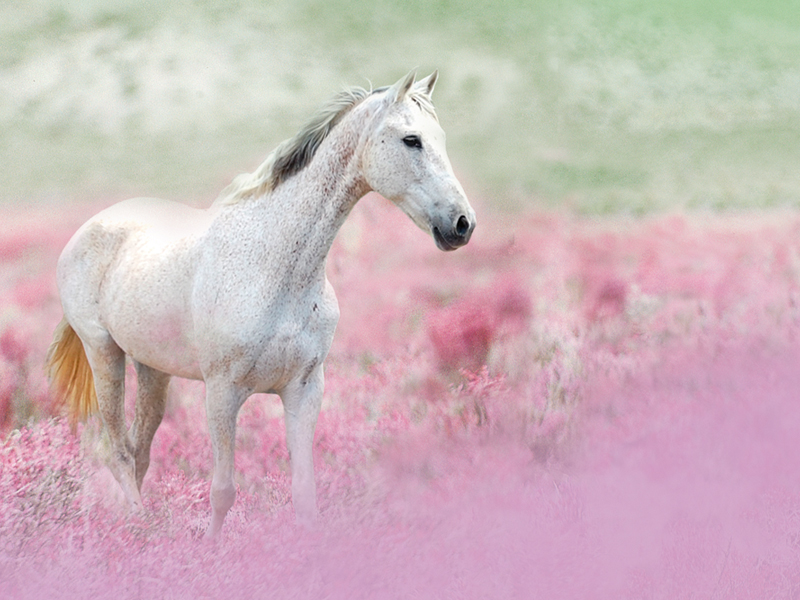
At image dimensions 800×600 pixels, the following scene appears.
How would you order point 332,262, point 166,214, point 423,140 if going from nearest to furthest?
point 423,140, point 166,214, point 332,262

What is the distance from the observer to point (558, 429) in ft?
7.51

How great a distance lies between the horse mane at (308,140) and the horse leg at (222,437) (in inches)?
16.1

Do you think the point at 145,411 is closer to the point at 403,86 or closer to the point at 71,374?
the point at 71,374

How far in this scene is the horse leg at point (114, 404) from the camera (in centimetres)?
198

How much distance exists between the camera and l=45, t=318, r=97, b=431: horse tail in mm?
2148

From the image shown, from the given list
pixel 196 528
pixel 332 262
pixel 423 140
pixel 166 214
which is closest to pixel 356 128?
pixel 423 140

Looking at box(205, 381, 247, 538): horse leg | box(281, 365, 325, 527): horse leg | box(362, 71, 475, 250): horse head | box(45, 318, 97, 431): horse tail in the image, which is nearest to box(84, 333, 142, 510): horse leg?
box(45, 318, 97, 431): horse tail

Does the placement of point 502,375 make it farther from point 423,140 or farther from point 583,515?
point 423,140

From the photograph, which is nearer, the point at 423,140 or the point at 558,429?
the point at 423,140

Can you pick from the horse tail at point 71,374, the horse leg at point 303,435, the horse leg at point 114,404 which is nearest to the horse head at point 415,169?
the horse leg at point 303,435

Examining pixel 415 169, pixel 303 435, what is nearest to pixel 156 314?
pixel 303 435

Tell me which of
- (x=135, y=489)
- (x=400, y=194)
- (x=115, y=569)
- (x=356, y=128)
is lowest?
(x=115, y=569)

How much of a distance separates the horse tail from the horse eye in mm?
1116

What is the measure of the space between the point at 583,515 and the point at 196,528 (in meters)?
0.92
